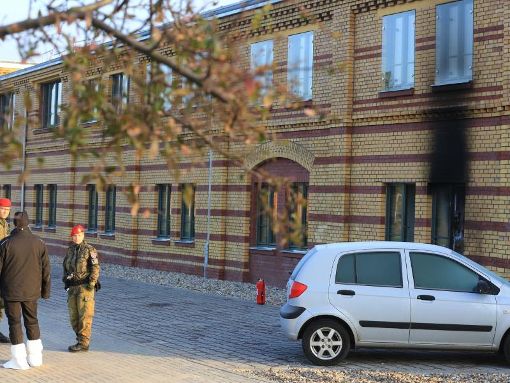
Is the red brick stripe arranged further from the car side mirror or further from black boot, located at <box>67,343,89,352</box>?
the car side mirror

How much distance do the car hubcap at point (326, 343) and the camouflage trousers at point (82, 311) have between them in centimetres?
305

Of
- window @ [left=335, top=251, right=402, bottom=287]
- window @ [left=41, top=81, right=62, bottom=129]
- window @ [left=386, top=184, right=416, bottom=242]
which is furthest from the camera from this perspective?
window @ [left=41, top=81, right=62, bottom=129]

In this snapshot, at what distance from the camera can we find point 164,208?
25.6 m

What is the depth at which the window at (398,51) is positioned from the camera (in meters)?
17.2

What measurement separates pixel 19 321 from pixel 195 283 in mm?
11478

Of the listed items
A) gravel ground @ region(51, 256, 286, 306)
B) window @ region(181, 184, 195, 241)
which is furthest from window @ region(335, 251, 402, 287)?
window @ region(181, 184, 195, 241)

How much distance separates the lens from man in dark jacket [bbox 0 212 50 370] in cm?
1019

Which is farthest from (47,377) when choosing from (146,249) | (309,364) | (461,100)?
(146,249)

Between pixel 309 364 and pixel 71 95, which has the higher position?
pixel 71 95

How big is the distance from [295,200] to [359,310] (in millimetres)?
6030

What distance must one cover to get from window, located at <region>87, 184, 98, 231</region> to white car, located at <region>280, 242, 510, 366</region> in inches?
781

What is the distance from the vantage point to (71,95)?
455 cm

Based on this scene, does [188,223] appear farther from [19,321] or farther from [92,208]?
[19,321]

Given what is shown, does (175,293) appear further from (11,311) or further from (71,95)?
(71,95)
